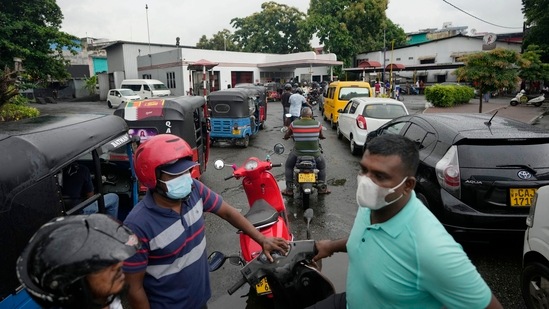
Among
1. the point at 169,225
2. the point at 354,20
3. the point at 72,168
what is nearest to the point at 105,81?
the point at 354,20

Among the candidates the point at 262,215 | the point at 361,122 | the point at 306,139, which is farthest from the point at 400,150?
the point at 361,122

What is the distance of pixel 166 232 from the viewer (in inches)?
78.5

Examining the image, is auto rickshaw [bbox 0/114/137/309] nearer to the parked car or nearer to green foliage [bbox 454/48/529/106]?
the parked car

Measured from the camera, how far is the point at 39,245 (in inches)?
45.3

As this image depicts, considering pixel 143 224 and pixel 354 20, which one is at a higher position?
pixel 354 20

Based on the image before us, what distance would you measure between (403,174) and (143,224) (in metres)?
1.32

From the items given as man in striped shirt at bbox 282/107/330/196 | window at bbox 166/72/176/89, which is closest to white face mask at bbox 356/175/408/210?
man in striped shirt at bbox 282/107/330/196

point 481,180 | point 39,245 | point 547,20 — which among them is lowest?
point 481,180

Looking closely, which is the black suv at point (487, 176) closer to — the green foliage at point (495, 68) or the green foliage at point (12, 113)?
the green foliage at point (495, 68)

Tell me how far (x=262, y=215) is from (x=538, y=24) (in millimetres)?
33092

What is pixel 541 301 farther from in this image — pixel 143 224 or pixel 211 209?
pixel 143 224

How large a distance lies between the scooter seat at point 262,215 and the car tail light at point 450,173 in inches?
75.8

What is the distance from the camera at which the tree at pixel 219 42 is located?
52906 millimetres

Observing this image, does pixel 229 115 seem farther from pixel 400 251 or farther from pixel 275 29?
pixel 275 29
